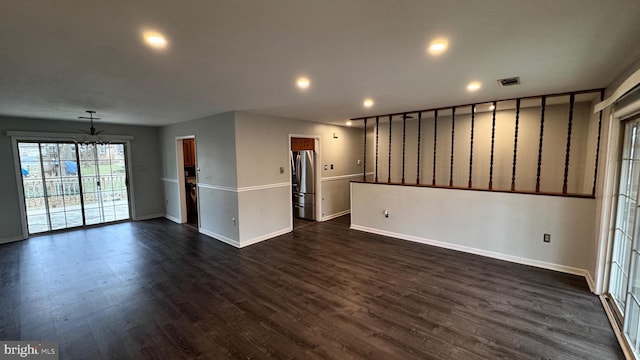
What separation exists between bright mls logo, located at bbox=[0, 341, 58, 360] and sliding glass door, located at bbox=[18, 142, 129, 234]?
15.7 feet

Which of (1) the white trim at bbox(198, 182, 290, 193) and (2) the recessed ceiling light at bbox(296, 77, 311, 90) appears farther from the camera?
(1) the white trim at bbox(198, 182, 290, 193)

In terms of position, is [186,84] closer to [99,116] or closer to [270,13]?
[270,13]

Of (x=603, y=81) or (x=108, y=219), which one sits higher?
(x=603, y=81)

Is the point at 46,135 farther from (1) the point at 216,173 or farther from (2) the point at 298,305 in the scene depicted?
(2) the point at 298,305

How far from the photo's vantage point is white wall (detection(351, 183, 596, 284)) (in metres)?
3.53

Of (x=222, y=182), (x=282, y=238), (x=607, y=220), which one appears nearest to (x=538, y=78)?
(x=607, y=220)

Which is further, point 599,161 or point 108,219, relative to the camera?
point 108,219

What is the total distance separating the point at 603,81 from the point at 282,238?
531 cm

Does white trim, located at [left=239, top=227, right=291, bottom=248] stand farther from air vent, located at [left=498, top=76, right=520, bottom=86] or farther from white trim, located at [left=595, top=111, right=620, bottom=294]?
white trim, located at [left=595, top=111, right=620, bottom=294]

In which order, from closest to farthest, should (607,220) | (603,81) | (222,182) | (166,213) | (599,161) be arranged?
(607,220) < (603,81) < (599,161) < (222,182) < (166,213)

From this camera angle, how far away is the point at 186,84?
9.75 ft

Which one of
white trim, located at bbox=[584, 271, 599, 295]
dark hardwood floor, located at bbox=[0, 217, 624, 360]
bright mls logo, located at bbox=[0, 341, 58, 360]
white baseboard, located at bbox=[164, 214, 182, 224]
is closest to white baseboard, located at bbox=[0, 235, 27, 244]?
dark hardwood floor, located at bbox=[0, 217, 624, 360]

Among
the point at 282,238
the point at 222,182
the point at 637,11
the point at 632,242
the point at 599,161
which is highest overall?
the point at 637,11

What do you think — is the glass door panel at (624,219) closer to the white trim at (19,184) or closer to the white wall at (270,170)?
the white wall at (270,170)
